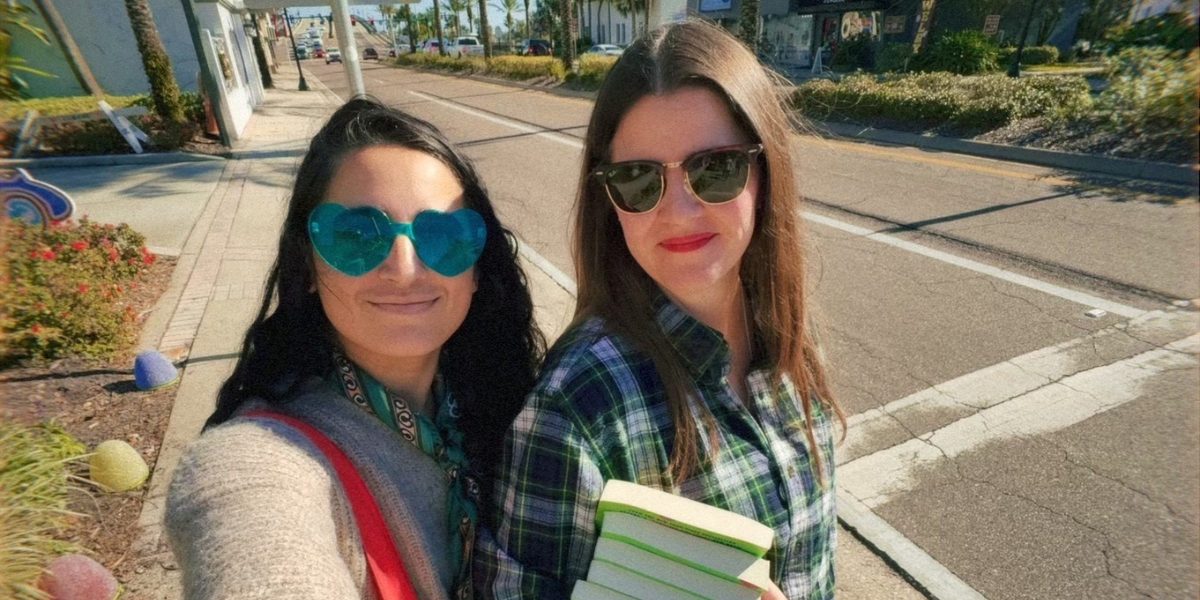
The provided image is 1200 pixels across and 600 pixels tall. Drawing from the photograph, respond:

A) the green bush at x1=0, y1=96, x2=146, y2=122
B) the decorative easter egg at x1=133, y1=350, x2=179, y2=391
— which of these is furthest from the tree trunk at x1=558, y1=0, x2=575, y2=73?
the decorative easter egg at x1=133, y1=350, x2=179, y2=391

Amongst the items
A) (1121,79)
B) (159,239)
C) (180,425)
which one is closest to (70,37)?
(159,239)

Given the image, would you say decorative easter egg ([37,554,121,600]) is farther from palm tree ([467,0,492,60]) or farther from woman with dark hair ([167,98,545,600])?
palm tree ([467,0,492,60])

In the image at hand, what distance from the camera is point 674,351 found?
1.35 m

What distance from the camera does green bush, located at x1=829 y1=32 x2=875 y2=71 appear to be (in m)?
26.1

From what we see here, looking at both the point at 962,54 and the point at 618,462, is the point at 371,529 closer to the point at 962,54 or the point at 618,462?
the point at 618,462

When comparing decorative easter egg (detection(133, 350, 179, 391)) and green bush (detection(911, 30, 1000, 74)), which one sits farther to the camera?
green bush (detection(911, 30, 1000, 74))

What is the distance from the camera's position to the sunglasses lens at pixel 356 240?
4.01ft

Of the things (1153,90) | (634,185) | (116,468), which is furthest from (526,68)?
(1153,90)

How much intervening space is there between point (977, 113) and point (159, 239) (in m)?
11.9

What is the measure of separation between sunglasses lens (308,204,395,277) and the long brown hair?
0.47 m

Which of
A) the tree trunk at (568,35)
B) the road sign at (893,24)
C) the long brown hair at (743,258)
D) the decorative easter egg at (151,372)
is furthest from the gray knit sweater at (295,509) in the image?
the road sign at (893,24)

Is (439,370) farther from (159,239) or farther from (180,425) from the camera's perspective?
(159,239)

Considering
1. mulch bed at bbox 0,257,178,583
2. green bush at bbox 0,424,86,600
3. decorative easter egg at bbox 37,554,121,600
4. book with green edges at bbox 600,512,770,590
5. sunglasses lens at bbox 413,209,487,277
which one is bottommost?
mulch bed at bbox 0,257,178,583

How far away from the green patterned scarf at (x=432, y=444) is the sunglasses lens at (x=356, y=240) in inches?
8.0
